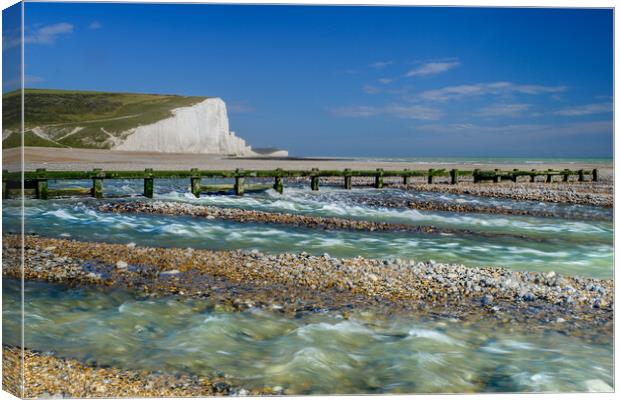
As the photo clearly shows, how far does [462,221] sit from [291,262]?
22.7ft

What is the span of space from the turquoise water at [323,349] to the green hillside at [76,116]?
5.64 feet

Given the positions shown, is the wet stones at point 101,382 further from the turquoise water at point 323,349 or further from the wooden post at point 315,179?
the wooden post at point 315,179

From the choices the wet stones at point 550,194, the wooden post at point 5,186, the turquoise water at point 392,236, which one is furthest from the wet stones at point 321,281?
the wet stones at point 550,194

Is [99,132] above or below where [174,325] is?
above

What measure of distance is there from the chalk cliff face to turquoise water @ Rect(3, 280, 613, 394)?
75.6m

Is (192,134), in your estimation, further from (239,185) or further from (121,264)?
(121,264)

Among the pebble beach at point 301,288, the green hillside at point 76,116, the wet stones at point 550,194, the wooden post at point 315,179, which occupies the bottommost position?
the pebble beach at point 301,288

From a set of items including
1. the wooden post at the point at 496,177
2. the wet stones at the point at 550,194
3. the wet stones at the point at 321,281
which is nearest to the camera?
the wet stones at the point at 321,281

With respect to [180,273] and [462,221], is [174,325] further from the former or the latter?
[462,221]

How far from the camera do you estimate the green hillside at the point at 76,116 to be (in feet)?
17.6

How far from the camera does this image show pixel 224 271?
27.0 feet

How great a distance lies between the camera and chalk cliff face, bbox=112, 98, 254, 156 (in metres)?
82.6

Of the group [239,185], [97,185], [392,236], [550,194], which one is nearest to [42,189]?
[97,185]

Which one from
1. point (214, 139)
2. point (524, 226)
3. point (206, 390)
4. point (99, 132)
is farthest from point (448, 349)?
point (214, 139)
